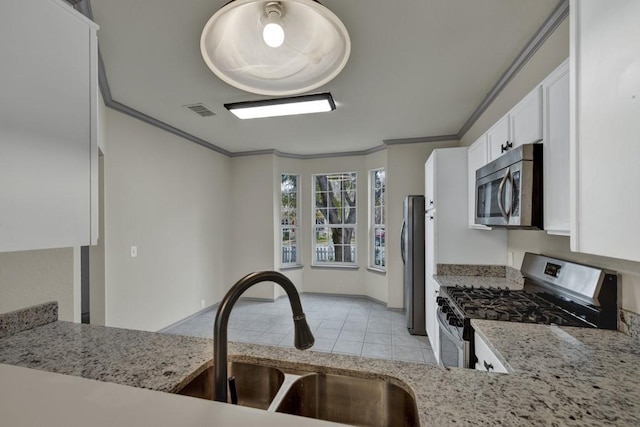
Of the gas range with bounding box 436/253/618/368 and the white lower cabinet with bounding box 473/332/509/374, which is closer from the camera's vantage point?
the white lower cabinet with bounding box 473/332/509/374

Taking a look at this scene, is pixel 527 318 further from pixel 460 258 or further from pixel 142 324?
pixel 142 324

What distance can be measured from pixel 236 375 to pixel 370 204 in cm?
440

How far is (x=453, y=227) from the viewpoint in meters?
2.93

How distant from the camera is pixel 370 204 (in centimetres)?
525

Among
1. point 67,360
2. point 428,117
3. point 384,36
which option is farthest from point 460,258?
point 67,360

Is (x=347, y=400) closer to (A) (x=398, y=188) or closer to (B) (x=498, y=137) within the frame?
(B) (x=498, y=137)

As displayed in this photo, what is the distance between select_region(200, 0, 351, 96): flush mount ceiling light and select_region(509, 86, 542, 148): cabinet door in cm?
133

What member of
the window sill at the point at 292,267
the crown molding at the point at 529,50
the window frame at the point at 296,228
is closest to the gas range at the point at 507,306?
the crown molding at the point at 529,50

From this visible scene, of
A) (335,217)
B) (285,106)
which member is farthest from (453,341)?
(335,217)

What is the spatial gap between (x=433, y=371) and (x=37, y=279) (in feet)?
6.31

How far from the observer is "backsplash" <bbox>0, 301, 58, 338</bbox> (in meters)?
1.27

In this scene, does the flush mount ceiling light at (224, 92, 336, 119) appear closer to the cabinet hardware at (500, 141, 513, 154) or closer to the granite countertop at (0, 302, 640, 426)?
the cabinet hardware at (500, 141, 513, 154)

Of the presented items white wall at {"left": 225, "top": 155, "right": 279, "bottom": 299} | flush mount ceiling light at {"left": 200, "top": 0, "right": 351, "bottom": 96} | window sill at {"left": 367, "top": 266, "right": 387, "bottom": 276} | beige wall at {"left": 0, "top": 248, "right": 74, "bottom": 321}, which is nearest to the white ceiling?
flush mount ceiling light at {"left": 200, "top": 0, "right": 351, "bottom": 96}

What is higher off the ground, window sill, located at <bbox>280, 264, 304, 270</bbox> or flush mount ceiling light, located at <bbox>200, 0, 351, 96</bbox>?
flush mount ceiling light, located at <bbox>200, 0, 351, 96</bbox>
